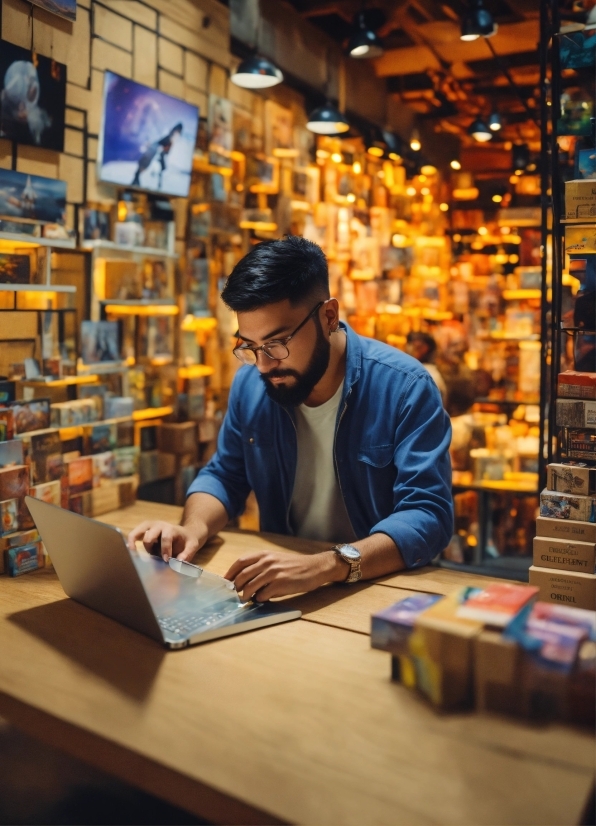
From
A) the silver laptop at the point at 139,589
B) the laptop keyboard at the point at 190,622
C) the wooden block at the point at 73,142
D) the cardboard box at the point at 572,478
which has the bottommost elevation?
the laptop keyboard at the point at 190,622

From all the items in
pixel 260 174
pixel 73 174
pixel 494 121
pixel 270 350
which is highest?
pixel 494 121

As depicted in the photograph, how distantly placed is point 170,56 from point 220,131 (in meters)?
0.52

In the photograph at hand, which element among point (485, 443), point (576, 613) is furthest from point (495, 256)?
point (576, 613)

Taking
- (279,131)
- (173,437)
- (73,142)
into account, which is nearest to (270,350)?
(73,142)

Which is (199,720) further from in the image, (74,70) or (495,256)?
(495,256)

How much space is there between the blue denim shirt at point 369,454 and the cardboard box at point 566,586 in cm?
27

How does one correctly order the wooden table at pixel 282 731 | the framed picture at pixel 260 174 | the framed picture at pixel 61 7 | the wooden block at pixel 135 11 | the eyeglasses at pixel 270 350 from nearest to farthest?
the wooden table at pixel 282 731 → the eyeglasses at pixel 270 350 → the framed picture at pixel 61 7 → the wooden block at pixel 135 11 → the framed picture at pixel 260 174

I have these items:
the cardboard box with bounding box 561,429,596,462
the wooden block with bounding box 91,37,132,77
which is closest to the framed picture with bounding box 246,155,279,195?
the wooden block with bounding box 91,37,132,77

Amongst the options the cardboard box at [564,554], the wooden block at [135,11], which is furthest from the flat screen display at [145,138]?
the cardboard box at [564,554]

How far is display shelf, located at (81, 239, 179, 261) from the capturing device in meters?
2.92

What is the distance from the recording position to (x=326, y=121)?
190 inches

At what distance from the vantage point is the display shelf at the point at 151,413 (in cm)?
334

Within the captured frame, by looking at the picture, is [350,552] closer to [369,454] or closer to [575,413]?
[369,454]

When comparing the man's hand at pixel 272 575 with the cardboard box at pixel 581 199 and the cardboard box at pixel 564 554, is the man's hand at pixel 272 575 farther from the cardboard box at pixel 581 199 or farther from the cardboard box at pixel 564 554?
the cardboard box at pixel 581 199
